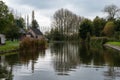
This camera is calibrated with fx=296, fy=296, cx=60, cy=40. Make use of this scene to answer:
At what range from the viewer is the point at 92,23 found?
121562mm

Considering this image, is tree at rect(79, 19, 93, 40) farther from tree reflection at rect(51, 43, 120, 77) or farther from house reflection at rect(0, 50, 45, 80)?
house reflection at rect(0, 50, 45, 80)

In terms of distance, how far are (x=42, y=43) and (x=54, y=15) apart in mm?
65262

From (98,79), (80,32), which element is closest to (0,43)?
(98,79)

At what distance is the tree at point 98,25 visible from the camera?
4568 inches

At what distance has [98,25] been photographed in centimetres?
11781

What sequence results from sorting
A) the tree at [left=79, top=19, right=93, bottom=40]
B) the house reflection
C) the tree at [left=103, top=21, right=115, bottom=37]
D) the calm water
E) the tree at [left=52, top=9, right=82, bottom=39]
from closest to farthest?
the house reflection < the calm water < the tree at [left=103, top=21, right=115, bottom=37] < the tree at [left=79, top=19, right=93, bottom=40] < the tree at [left=52, top=9, right=82, bottom=39]

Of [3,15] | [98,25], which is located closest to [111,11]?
[98,25]

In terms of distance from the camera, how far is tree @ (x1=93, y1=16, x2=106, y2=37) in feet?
381

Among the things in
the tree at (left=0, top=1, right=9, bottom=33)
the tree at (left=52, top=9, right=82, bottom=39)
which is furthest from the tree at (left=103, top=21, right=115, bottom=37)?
the tree at (left=0, top=1, right=9, bottom=33)

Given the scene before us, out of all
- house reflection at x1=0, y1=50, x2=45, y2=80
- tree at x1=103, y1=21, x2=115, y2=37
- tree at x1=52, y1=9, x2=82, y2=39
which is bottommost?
house reflection at x1=0, y1=50, x2=45, y2=80

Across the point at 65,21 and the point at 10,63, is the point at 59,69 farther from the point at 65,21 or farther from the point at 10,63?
the point at 65,21

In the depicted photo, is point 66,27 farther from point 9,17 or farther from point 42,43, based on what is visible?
point 9,17

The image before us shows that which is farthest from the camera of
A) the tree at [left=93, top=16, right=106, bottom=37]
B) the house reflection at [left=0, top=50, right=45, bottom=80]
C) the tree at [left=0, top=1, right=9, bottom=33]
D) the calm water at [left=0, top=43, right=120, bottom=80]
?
the tree at [left=93, top=16, right=106, bottom=37]

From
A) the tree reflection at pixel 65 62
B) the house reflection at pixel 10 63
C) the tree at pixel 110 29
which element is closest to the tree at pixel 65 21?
the tree at pixel 110 29
